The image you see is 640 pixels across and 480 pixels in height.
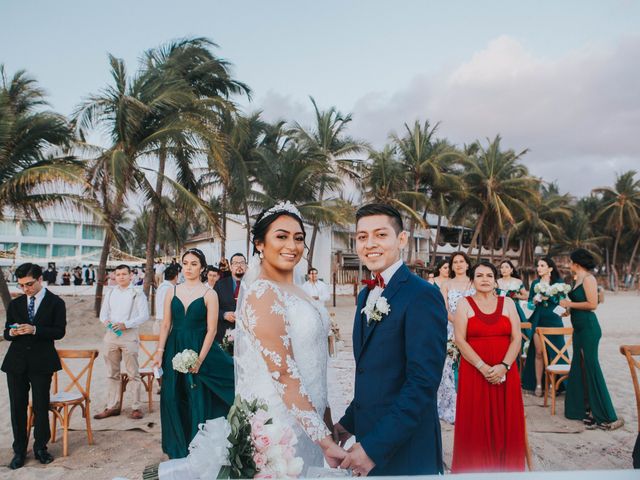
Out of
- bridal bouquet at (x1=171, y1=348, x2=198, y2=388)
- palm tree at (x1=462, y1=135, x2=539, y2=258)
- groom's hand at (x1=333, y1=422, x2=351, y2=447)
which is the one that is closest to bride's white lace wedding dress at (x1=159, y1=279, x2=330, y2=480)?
groom's hand at (x1=333, y1=422, x2=351, y2=447)

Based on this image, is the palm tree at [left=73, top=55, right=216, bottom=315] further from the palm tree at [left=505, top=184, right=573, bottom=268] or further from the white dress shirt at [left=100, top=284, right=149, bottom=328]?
the palm tree at [left=505, top=184, right=573, bottom=268]

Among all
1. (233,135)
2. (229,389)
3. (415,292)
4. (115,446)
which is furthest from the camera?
(233,135)

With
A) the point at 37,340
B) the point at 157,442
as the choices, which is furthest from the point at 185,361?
the point at 37,340

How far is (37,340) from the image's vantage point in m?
5.48

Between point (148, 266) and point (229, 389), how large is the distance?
13.9 metres

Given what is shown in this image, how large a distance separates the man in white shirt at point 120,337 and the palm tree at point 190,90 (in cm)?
898

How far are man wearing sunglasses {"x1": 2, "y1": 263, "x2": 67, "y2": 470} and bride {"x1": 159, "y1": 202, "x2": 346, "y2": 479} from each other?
382 cm

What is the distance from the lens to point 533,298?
8.88m

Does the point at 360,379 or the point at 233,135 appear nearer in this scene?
the point at 360,379

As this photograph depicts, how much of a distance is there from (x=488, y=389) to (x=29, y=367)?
16.4 ft

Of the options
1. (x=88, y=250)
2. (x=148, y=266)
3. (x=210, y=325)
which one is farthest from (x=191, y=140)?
(x=88, y=250)

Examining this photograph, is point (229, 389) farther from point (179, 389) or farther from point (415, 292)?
point (415, 292)

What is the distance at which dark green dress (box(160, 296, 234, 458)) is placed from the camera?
5297 millimetres

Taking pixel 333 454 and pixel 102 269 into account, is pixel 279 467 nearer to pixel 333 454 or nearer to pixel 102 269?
pixel 333 454
